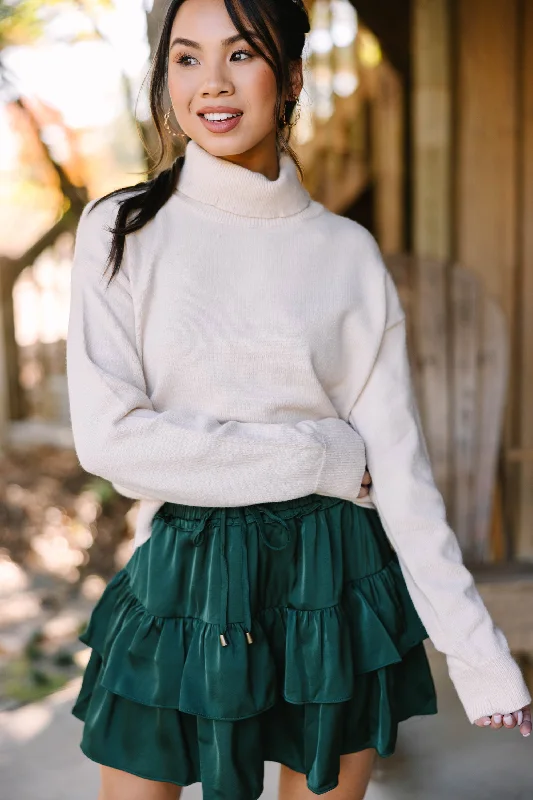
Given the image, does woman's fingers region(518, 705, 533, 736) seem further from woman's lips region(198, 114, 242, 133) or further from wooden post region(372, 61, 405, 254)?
wooden post region(372, 61, 405, 254)

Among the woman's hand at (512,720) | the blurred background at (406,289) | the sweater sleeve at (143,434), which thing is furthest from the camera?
the blurred background at (406,289)

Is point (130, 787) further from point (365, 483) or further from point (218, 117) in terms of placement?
point (218, 117)

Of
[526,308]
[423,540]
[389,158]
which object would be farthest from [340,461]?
[389,158]

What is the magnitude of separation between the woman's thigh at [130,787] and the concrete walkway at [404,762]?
869 mm

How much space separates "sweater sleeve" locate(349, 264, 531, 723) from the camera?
4.72 ft

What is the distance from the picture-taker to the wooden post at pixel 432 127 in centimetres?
321

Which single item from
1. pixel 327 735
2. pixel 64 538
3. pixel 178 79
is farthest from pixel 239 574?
pixel 64 538

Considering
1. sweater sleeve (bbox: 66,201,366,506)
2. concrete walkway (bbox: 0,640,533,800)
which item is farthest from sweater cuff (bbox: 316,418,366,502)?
concrete walkway (bbox: 0,640,533,800)

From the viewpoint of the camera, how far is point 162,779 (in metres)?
1.42

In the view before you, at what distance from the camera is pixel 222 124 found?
54.5 inches

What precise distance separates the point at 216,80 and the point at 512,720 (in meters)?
1.08

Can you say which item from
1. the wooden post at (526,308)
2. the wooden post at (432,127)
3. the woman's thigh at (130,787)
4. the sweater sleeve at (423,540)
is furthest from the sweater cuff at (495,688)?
the wooden post at (432,127)

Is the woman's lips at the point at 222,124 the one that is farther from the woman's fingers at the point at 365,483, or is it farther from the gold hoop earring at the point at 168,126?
the woman's fingers at the point at 365,483

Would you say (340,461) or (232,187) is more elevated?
(232,187)
